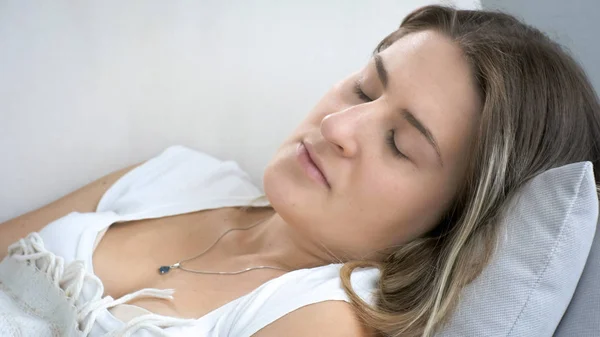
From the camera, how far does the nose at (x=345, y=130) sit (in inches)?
38.4

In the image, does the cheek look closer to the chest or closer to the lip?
the lip

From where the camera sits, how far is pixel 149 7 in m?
1.36

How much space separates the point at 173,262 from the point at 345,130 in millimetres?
421

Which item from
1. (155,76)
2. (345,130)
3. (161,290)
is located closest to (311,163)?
(345,130)

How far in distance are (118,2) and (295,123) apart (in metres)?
0.49

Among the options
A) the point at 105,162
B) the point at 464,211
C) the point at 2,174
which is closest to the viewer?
the point at 464,211

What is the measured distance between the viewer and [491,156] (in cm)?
94

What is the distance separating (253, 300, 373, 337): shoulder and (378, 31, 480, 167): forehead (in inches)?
11.7

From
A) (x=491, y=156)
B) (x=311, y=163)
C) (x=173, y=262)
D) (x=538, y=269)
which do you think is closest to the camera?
(x=538, y=269)

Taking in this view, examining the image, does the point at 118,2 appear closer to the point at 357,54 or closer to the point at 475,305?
the point at 357,54

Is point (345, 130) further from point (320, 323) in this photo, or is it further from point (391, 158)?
point (320, 323)

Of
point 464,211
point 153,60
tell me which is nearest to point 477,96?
point 464,211

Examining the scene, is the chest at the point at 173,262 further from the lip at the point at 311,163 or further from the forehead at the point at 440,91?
the forehead at the point at 440,91

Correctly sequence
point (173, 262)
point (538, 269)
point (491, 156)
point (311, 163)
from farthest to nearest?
point (173, 262) → point (311, 163) → point (491, 156) → point (538, 269)
